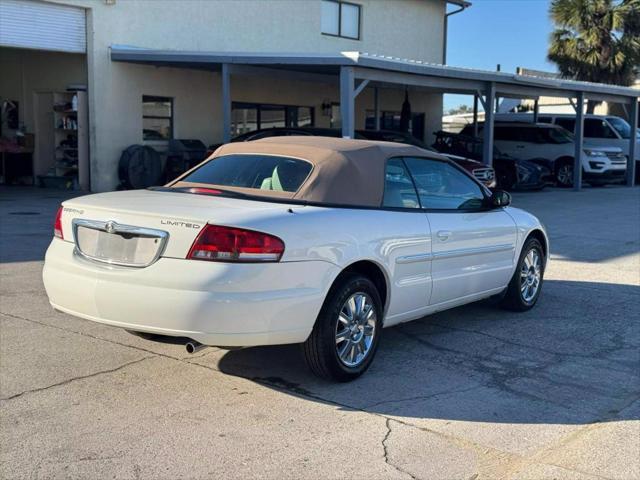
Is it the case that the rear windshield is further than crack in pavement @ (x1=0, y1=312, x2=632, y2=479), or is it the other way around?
the rear windshield

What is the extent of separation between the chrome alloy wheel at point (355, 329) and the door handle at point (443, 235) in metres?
0.91

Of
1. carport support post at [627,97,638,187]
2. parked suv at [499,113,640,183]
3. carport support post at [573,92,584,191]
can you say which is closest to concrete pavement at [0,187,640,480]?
carport support post at [573,92,584,191]

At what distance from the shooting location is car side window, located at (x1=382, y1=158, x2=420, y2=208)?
18.0 ft

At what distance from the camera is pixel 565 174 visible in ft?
77.0

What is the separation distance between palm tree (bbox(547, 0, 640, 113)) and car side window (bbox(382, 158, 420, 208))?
28881 millimetres

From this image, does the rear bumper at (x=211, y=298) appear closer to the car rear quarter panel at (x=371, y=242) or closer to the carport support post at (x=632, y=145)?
the car rear quarter panel at (x=371, y=242)

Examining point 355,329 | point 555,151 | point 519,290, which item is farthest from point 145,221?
point 555,151

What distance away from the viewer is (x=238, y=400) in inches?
185

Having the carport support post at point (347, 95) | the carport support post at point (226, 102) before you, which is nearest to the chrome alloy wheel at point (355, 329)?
the carport support post at point (347, 95)

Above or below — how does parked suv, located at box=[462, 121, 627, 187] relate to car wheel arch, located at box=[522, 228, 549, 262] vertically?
above

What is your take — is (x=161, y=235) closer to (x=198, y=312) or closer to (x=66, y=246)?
(x=198, y=312)

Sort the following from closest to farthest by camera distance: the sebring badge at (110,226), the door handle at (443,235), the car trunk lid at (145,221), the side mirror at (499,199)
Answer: the car trunk lid at (145,221) → the sebring badge at (110,226) → the door handle at (443,235) → the side mirror at (499,199)

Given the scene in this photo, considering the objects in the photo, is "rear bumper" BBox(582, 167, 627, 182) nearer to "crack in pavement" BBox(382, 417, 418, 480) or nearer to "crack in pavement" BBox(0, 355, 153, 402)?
"crack in pavement" BBox(0, 355, 153, 402)

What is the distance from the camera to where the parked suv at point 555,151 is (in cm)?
2338
